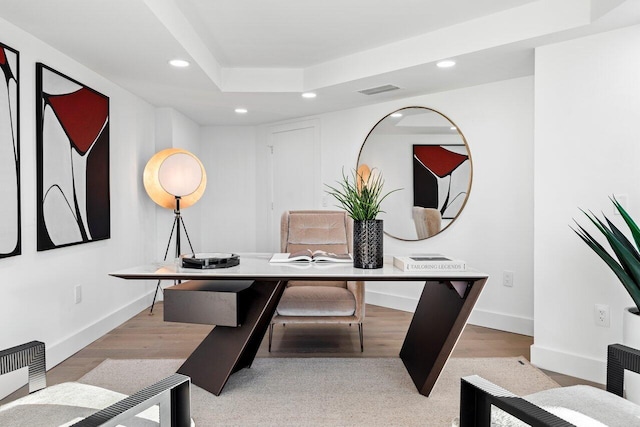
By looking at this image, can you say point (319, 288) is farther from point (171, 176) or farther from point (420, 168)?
point (171, 176)

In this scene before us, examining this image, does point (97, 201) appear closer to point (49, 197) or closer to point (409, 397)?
point (49, 197)

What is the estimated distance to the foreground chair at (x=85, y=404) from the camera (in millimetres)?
1044

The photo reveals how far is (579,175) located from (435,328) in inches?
52.5

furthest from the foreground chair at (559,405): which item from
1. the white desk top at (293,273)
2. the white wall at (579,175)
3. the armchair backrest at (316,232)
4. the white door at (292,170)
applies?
the white door at (292,170)

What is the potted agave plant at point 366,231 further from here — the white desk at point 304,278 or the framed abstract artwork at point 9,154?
the framed abstract artwork at point 9,154

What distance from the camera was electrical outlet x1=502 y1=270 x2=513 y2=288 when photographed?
11.9 feet

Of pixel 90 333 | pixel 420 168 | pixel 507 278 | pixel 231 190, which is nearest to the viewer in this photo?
pixel 90 333

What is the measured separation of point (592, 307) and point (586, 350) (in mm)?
270

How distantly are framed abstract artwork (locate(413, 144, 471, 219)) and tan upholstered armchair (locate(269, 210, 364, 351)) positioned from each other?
110 centimetres

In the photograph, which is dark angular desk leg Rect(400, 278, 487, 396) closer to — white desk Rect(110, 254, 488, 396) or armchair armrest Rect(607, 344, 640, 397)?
white desk Rect(110, 254, 488, 396)

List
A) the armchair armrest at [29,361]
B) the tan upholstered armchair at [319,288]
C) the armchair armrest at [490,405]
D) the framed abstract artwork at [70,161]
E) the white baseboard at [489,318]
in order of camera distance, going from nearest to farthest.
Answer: the armchair armrest at [490,405], the armchair armrest at [29,361], the framed abstract artwork at [70,161], the tan upholstered armchair at [319,288], the white baseboard at [489,318]

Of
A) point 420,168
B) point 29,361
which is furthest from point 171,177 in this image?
point 29,361

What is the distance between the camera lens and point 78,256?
10.3ft

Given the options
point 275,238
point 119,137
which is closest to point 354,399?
Answer: point 119,137
